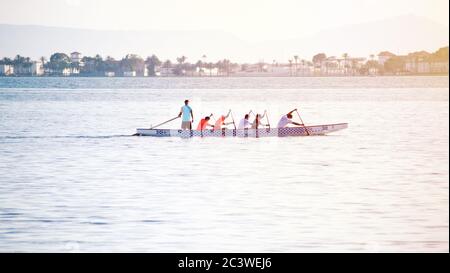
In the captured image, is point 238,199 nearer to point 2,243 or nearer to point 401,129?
point 2,243

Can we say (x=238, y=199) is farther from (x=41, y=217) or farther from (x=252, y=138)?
(x=252, y=138)

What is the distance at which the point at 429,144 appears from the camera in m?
37.0

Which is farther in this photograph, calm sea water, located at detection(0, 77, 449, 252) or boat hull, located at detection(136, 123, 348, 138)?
boat hull, located at detection(136, 123, 348, 138)

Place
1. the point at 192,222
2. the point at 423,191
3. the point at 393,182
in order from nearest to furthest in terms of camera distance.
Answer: the point at 192,222, the point at 423,191, the point at 393,182

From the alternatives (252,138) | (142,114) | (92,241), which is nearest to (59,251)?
(92,241)

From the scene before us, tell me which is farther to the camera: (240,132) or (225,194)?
(240,132)

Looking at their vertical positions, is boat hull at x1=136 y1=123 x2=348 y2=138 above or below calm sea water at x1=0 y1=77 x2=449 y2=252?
above

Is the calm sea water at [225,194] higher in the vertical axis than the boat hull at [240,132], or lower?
lower

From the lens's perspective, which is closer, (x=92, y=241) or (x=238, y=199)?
(x=92, y=241)

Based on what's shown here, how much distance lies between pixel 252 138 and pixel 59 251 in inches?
911

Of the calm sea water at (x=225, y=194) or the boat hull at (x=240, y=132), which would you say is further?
the boat hull at (x=240, y=132)

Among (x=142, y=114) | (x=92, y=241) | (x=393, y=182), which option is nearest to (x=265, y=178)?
(x=393, y=182)

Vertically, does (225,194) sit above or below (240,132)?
below
